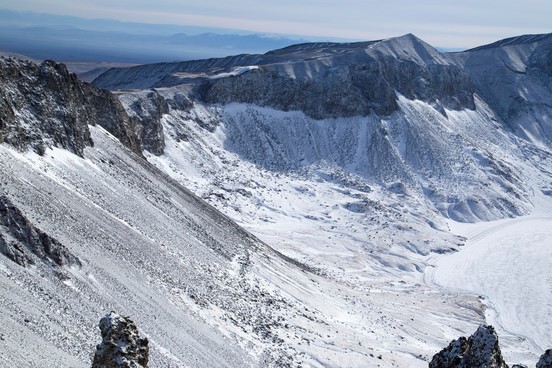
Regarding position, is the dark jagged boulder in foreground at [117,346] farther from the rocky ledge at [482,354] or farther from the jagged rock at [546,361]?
the jagged rock at [546,361]

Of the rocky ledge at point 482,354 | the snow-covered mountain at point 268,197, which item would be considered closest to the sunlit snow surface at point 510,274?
the snow-covered mountain at point 268,197

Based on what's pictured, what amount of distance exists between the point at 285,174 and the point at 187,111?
1830 cm

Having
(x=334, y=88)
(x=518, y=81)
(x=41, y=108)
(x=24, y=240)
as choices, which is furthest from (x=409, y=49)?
(x=24, y=240)

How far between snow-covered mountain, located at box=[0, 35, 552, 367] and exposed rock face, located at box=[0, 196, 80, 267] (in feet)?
0.39

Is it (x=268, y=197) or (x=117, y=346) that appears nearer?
(x=117, y=346)

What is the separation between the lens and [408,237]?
7994 cm

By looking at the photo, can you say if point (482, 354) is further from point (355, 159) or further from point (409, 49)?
point (409, 49)

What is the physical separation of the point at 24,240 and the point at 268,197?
55.0m

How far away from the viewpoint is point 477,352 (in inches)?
595

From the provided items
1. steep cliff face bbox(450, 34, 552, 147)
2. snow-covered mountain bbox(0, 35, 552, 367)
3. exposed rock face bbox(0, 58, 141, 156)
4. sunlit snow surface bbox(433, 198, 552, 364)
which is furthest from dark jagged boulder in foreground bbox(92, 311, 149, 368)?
steep cliff face bbox(450, 34, 552, 147)

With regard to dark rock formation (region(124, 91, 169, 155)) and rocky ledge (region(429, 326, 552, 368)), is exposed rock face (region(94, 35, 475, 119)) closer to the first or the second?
dark rock formation (region(124, 91, 169, 155))

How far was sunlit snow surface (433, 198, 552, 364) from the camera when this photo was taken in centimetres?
5609

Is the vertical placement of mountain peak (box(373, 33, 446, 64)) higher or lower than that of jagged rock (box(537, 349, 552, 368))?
higher

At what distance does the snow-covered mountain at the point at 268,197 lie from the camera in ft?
105
